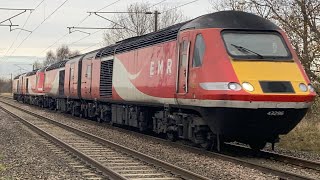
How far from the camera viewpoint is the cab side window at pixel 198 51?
1120 centimetres

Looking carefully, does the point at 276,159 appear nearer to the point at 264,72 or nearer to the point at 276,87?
the point at 276,87

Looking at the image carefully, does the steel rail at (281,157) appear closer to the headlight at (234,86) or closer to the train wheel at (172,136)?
the train wheel at (172,136)

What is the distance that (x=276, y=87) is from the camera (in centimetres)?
1031

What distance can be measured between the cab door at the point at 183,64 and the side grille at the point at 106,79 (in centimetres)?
740

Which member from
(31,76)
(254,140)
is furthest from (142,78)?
(31,76)

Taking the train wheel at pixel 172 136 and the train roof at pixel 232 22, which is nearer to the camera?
the train roof at pixel 232 22

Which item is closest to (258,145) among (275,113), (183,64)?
(275,113)

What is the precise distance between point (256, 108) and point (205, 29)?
236 centimetres

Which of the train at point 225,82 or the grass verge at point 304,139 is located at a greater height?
the train at point 225,82

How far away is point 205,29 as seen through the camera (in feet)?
36.9

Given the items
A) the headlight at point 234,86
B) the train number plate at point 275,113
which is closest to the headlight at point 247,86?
the headlight at point 234,86

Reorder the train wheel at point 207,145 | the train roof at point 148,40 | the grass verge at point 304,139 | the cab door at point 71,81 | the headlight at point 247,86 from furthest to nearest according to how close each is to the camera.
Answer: the cab door at point 71,81, the grass verge at point 304,139, the train roof at point 148,40, the train wheel at point 207,145, the headlight at point 247,86

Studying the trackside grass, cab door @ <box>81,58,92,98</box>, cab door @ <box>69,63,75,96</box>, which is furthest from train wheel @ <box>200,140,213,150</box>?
cab door @ <box>69,63,75,96</box>

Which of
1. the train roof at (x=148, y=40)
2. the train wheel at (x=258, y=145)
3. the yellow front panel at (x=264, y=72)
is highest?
the train roof at (x=148, y=40)
